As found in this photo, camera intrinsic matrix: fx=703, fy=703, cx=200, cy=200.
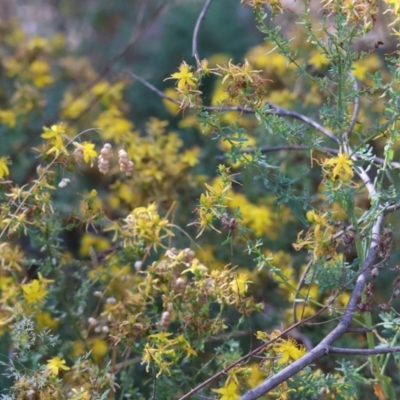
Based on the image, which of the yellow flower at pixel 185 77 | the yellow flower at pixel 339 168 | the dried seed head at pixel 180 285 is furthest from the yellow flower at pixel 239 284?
the yellow flower at pixel 185 77

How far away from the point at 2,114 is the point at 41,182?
125 centimetres

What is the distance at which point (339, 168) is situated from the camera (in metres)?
1.25

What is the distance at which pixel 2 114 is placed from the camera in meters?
2.68

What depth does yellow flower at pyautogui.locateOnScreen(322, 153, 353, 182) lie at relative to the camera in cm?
125

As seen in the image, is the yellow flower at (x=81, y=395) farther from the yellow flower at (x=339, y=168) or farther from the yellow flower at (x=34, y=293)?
the yellow flower at (x=339, y=168)

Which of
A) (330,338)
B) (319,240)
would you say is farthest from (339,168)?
(330,338)

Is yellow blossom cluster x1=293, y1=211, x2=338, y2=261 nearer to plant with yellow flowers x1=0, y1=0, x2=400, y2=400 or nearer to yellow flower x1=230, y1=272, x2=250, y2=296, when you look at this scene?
plant with yellow flowers x1=0, y1=0, x2=400, y2=400

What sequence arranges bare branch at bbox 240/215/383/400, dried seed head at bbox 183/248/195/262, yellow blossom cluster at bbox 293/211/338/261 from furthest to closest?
dried seed head at bbox 183/248/195/262 < yellow blossom cluster at bbox 293/211/338/261 < bare branch at bbox 240/215/383/400

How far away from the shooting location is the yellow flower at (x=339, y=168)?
4.09 feet

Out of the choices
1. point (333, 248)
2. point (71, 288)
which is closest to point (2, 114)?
point (71, 288)

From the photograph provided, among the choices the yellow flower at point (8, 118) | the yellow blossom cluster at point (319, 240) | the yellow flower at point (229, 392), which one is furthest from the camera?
the yellow flower at point (8, 118)

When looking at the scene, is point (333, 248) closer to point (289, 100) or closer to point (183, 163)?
point (183, 163)

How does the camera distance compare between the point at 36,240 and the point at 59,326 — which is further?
the point at 59,326

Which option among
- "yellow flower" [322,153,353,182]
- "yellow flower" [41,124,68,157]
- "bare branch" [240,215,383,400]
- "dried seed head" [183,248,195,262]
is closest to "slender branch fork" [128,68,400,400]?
"bare branch" [240,215,383,400]
